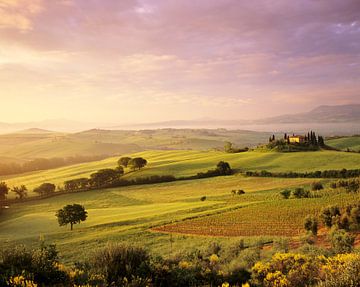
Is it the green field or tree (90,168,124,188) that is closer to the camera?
the green field

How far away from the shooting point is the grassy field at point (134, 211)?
30.4 m

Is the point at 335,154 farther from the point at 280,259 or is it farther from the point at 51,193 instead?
the point at 280,259

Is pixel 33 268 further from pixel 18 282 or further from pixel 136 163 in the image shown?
pixel 136 163

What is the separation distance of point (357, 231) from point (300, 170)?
57602 mm

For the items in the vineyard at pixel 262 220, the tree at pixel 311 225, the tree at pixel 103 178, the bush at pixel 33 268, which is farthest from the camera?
the tree at pixel 103 178

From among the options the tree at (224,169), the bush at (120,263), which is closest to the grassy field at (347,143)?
the tree at (224,169)

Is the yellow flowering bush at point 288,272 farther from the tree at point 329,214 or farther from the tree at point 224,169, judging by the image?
the tree at point 224,169

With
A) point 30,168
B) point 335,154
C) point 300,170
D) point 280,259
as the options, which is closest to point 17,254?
point 280,259

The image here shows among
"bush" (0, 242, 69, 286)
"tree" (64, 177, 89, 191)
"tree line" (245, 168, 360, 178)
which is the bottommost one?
"tree" (64, 177, 89, 191)

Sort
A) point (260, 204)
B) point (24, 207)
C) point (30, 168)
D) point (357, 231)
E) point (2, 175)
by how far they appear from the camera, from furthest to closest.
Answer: point (30, 168)
point (2, 175)
point (24, 207)
point (260, 204)
point (357, 231)

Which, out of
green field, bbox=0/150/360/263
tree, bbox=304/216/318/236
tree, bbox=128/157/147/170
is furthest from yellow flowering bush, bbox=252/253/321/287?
tree, bbox=128/157/147/170

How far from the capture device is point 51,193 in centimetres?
8369

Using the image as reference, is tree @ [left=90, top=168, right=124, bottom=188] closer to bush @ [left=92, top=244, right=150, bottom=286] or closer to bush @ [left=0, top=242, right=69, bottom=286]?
bush @ [left=92, top=244, right=150, bottom=286]

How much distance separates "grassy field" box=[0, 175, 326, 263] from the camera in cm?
3036
